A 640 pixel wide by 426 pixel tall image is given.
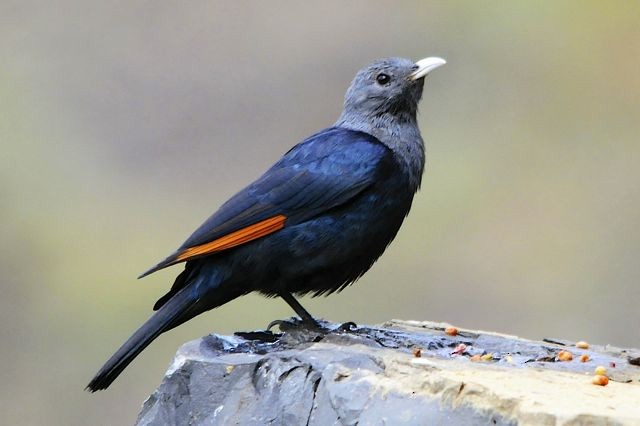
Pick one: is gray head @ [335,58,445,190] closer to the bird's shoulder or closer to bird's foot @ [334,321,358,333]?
the bird's shoulder

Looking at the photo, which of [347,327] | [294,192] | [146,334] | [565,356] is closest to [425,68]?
[294,192]

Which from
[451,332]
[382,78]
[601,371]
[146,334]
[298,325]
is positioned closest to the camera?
[601,371]

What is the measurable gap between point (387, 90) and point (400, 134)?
0.25 metres

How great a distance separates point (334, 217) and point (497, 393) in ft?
4.76

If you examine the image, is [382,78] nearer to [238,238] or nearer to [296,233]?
[296,233]

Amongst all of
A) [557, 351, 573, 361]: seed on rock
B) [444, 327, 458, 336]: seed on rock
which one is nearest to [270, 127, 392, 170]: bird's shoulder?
[444, 327, 458, 336]: seed on rock

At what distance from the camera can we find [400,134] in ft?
17.9

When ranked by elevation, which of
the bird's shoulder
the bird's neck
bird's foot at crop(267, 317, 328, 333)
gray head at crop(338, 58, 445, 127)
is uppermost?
gray head at crop(338, 58, 445, 127)

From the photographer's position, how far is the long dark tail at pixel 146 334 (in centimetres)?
475

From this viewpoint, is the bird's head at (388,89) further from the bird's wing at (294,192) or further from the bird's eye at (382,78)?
the bird's wing at (294,192)

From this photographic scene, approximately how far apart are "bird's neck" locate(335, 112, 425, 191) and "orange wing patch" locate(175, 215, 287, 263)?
0.65 metres

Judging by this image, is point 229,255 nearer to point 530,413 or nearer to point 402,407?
point 402,407

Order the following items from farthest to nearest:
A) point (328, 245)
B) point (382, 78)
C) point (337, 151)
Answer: point (382, 78) < point (337, 151) < point (328, 245)

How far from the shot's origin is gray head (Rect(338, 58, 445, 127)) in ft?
18.2
